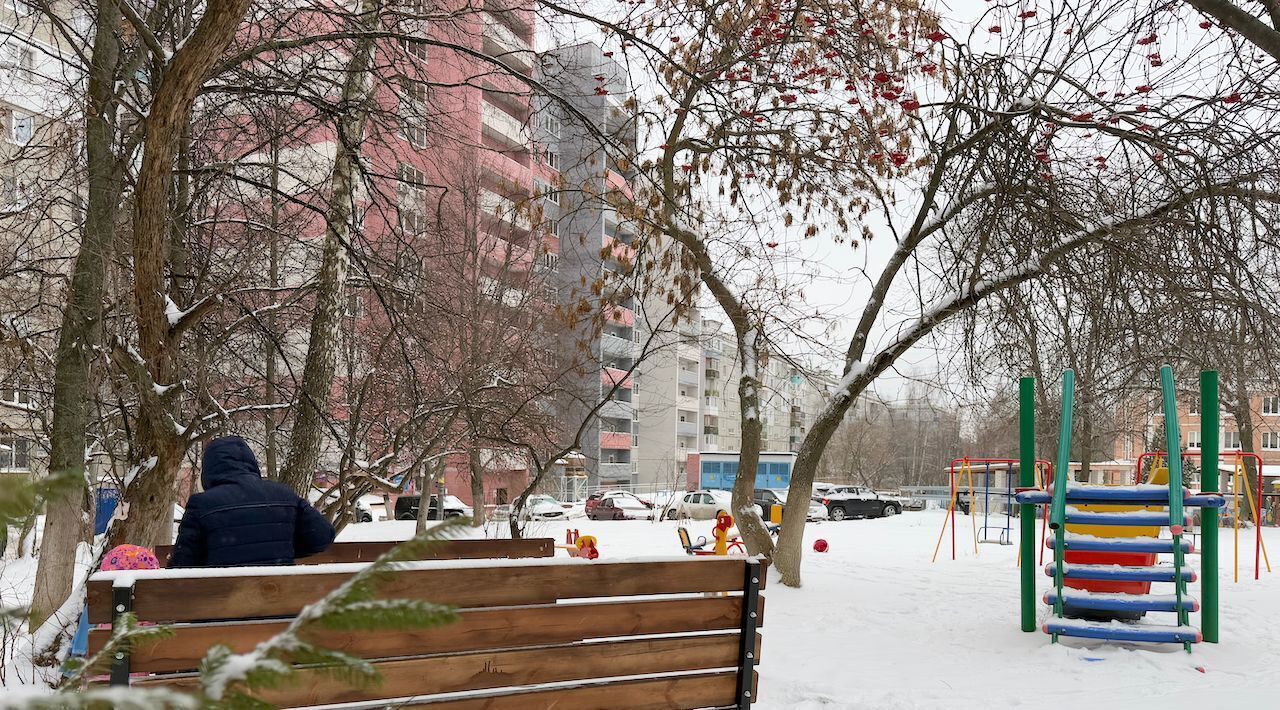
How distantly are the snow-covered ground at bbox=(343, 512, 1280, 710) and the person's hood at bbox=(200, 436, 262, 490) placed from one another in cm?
300

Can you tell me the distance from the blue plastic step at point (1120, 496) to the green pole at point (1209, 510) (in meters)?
0.20

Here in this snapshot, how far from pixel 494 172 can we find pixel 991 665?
64.2 ft

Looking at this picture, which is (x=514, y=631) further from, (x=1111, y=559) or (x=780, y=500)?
(x=780, y=500)

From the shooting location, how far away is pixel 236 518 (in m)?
4.30

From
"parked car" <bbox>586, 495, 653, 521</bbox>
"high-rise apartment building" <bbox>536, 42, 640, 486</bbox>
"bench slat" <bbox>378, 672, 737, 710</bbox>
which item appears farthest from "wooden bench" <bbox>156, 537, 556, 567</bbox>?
"parked car" <bbox>586, 495, 653, 521</bbox>

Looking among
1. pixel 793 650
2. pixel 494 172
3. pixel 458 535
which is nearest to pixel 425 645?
pixel 458 535

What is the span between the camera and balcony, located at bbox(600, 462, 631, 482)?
5691cm

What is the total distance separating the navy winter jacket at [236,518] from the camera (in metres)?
4.24

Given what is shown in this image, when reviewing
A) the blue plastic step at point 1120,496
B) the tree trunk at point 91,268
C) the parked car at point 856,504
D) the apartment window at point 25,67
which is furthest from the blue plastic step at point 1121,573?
the parked car at point 856,504

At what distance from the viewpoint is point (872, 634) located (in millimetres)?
8516

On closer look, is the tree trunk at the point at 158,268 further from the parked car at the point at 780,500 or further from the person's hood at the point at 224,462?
the parked car at the point at 780,500

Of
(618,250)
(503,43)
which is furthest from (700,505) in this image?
(503,43)

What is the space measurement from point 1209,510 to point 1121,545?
85 cm

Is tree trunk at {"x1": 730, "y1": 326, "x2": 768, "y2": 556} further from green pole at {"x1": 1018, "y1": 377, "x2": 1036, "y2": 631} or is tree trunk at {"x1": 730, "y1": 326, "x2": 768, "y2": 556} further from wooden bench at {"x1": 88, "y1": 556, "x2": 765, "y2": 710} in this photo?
wooden bench at {"x1": 88, "y1": 556, "x2": 765, "y2": 710}
